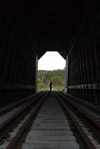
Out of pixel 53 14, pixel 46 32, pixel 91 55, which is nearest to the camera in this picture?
pixel 91 55

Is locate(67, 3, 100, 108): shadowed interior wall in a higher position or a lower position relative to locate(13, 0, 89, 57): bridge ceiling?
lower

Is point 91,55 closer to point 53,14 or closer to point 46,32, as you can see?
point 53,14

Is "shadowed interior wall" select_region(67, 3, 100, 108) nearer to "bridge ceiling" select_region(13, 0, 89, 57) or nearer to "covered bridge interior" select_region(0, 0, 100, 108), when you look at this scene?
"covered bridge interior" select_region(0, 0, 100, 108)

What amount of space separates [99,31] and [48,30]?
10.4 m

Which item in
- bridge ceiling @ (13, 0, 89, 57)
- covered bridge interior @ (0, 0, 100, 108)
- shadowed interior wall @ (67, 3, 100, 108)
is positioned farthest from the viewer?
bridge ceiling @ (13, 0, 89, 57)

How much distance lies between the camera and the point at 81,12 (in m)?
11.6

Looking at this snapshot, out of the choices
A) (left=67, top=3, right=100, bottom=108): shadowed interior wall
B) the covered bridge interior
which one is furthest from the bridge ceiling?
(left=67, top=3, right=100, bottom=108): shadowed interior wall

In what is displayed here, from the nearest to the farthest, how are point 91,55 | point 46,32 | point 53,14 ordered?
point 91,55 < point 53,14 < point 46,32

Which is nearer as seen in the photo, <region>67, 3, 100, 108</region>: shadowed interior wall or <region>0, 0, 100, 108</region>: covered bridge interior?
<region>67, 3, 100, 108</region>: shadowed interior wall

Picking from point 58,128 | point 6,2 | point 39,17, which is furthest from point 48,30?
point 58,128

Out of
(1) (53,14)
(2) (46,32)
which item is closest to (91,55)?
(1) (53,14)

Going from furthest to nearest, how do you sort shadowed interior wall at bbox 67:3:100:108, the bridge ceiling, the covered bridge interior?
the bridge ceiling < the covered bridge interior < shadowed interior wall at bbox 67:3:100:108

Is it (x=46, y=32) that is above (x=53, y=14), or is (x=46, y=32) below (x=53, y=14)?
above

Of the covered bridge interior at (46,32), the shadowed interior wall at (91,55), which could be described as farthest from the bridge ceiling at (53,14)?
the shadowed interior wall at (91,55)
